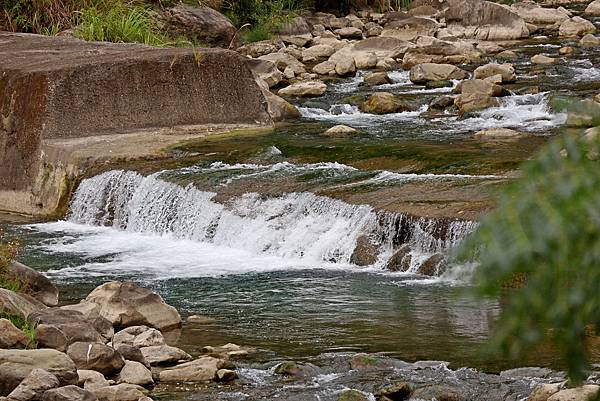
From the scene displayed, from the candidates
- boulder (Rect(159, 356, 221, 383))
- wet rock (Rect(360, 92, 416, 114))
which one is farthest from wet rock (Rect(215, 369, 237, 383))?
wet rock (Rect(360, 92, 416, 114))

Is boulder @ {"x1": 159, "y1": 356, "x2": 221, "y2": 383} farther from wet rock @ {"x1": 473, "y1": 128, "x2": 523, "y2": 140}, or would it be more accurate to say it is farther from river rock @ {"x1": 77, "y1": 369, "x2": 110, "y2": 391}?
wet rock @ {"x1": 473, "y1": 128, "x2": 523, "y2": 140}

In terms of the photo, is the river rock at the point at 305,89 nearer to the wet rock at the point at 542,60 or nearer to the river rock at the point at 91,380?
the wet rock at the point at 542,60

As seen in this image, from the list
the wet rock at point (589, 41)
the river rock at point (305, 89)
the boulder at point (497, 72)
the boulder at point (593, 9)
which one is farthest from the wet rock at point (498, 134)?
the boulder at point (593, 9)

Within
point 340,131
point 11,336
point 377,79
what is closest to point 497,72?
point 377,79

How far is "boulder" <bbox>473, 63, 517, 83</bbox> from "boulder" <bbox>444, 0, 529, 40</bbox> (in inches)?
Answer: 211

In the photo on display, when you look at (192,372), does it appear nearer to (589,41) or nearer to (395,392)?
(395,392)

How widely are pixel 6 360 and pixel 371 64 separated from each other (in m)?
16.6

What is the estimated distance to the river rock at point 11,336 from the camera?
608 cm

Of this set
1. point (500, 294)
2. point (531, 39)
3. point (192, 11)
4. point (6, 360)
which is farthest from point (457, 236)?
point (531, 39)

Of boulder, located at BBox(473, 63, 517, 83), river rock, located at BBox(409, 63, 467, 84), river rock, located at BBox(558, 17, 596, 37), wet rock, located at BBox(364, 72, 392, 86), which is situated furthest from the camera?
river rock, located at BBox(558, 17, 596, 37)

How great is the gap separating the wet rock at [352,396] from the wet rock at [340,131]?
8477mm

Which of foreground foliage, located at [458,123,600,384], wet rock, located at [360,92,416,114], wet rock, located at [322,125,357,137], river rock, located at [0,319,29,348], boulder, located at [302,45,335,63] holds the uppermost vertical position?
foreground foliage, located at [458,123,600,384]

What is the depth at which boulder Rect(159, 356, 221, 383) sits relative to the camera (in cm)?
627

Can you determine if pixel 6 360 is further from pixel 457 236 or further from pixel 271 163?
pixel 271 163
